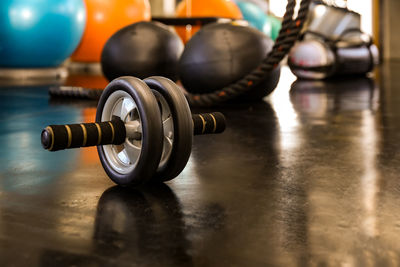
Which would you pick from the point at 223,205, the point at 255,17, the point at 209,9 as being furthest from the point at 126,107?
the point at 255,17

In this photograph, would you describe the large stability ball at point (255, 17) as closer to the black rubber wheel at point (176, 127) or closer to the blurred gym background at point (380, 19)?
the blurred gym background at point (380, 19)

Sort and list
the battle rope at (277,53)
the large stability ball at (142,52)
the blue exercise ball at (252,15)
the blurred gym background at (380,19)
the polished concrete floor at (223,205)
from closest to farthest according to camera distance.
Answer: the polished concrete floor at (223,205) < the battle rope at (277,53) < the large stability ball at (142,52) < the blue exercise ball at (252,15) < the blurred gym background at (380,19)

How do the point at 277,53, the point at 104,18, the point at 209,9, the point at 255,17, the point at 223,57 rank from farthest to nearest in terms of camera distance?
1. the point at 255,17
2. the point at 209,9
3. the point at 104,18
4. the point at 223,57
5. the point at 277,53

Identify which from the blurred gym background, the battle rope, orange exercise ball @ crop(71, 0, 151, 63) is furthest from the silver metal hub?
the blurred gym background

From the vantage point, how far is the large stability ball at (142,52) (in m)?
3.27

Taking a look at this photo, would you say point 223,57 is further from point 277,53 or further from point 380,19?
point 380,19

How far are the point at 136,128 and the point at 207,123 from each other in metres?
0.18

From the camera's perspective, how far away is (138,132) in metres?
1.12

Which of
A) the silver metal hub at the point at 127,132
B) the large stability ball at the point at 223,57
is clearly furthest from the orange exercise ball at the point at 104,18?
the silver metal hub at the point at 127,132

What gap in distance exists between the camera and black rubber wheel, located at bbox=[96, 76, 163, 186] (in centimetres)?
105

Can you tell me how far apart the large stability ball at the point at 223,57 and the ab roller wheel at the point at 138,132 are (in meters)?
1.45

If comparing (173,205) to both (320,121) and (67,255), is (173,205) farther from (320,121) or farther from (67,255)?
(320,121)

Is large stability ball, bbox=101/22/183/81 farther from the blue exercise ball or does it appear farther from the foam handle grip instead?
the blue exercise ball

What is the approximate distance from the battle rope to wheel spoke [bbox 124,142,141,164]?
3.43 ft
